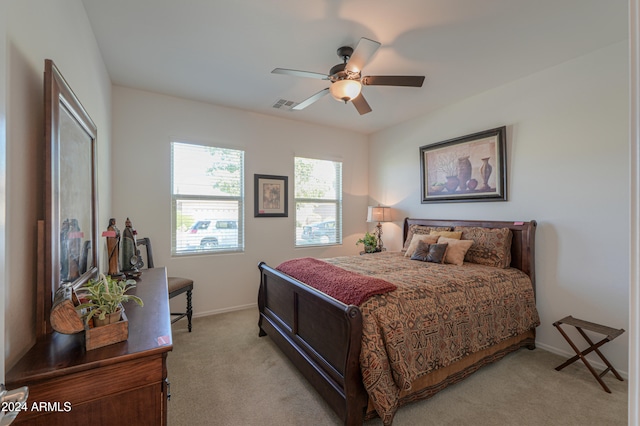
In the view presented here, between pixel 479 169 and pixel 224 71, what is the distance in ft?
10.3

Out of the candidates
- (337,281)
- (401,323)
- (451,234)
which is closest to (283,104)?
(337,281)

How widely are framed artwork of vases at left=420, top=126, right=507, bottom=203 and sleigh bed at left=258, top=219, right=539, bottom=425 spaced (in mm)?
511

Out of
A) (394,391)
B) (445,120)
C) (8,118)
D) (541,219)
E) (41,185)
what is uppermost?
(445,120)

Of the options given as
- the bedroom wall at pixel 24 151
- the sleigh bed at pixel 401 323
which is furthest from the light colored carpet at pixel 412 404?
the bedroom wall at pixel 24 151

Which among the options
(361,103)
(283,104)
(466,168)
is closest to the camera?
(361,103)

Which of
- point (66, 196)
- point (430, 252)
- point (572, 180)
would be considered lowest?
point (430, 252)

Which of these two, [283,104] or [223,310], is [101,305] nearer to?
[223,310]

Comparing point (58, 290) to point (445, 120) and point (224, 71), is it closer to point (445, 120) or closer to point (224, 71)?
point (224, 71)

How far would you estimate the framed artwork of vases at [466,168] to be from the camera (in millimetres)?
3324

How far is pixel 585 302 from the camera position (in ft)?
8.82

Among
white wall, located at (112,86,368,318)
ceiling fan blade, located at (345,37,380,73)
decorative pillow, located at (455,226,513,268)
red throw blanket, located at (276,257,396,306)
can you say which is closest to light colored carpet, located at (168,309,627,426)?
red throw blanket, located at (276,257,396,306)

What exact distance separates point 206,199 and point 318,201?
1769mm

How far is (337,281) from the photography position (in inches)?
90.1

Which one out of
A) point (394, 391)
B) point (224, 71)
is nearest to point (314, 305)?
point (394, 391)
